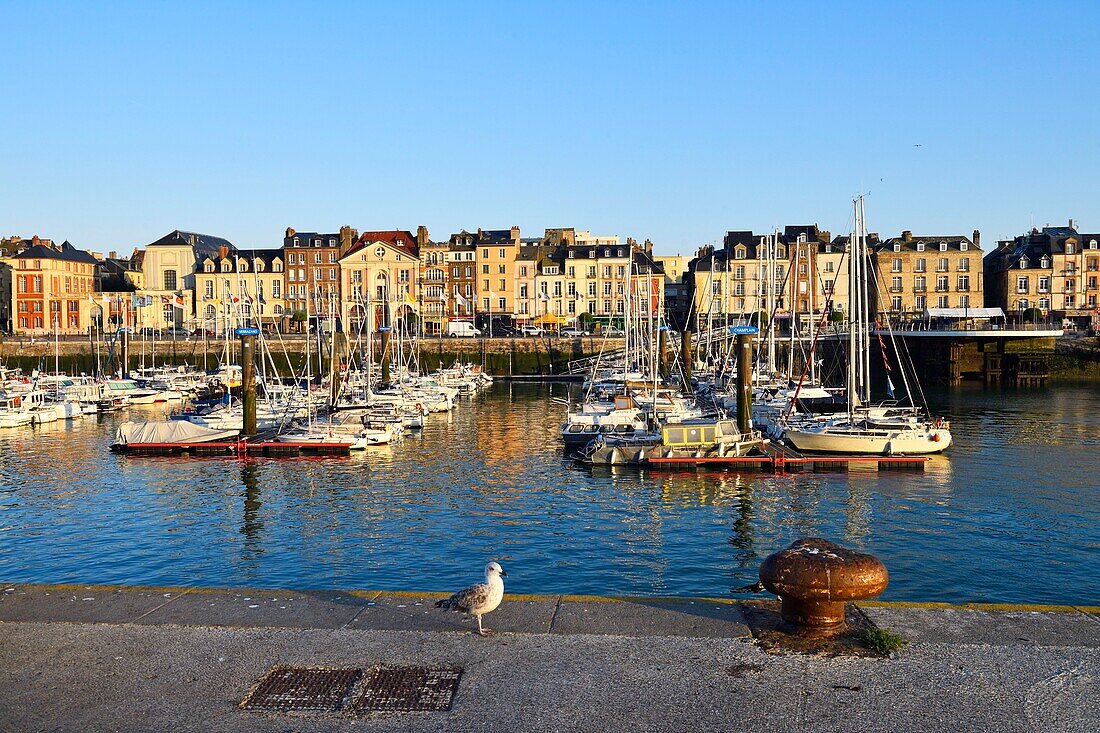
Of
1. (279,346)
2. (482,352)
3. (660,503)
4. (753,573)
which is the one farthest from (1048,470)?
(279,346)

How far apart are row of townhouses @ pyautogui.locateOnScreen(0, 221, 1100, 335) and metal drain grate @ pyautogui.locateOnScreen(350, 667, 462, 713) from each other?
351 ft

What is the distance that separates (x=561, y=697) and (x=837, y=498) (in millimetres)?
24827

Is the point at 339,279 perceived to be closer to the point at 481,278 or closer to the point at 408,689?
the point at 481,278

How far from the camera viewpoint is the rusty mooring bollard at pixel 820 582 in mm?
11344

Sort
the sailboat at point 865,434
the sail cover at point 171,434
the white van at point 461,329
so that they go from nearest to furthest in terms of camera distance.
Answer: the sailboat at point 865,434 → the sail cover at point 171,434 → the white van at point 461,329

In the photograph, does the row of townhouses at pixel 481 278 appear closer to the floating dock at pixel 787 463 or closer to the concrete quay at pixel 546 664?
the floating dock at pixel 787 463

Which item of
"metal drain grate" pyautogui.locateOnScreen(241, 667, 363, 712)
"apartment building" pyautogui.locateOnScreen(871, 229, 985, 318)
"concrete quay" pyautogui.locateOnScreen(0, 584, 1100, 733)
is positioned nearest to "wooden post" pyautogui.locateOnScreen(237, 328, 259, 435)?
"concrete quay" pyautogui.locateOnScreen(0, 584, 1100, 733)

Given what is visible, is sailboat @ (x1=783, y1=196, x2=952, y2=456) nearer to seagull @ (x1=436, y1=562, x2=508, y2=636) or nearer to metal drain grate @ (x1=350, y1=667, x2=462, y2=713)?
seagull @ (x1=436, y1=562, x2=508, y2=636)

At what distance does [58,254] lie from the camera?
12369cm

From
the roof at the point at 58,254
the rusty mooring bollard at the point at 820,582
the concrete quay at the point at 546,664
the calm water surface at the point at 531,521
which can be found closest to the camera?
the concrete quay at the point at 546,664

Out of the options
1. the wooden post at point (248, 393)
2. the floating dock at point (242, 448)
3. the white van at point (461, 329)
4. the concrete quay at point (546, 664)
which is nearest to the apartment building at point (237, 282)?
the white van at point (461, 329)

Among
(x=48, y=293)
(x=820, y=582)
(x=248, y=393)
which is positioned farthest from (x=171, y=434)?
(x=48, y=293)

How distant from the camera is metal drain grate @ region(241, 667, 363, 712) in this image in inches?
396

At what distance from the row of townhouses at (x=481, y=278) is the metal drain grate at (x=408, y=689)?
107045 mm
